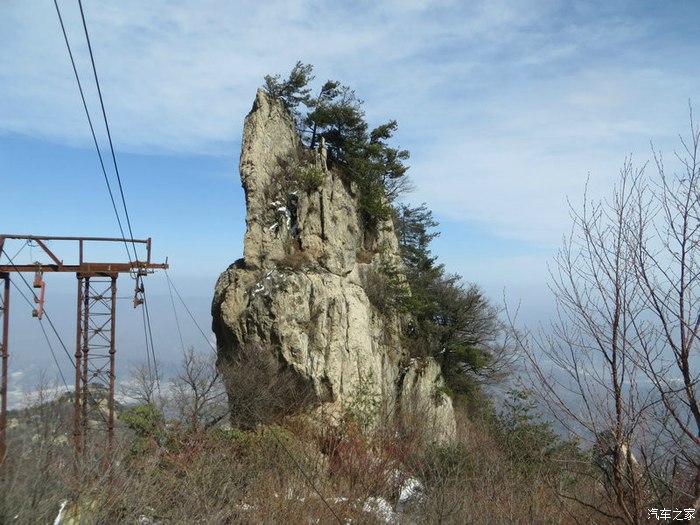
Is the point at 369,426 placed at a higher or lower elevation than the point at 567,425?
lower

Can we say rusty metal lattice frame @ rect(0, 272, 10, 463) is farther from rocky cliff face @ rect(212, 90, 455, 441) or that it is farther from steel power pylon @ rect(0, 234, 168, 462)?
rocky cliff face @ rect(212, 90, 455, 441)

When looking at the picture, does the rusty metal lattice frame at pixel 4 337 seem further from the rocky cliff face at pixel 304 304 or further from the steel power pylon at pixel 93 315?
the rocky cliff face at pixel 304 304

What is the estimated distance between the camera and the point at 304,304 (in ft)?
69.1

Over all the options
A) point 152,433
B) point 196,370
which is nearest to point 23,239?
point 152,433

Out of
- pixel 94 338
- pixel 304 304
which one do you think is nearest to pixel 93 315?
pixel 94 338

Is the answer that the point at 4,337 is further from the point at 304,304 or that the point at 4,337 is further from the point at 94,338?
the point at 304,304

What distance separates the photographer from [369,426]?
20.7 metres

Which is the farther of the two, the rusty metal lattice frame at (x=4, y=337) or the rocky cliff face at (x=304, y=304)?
the rocky cliff face at (x=304, y=304)

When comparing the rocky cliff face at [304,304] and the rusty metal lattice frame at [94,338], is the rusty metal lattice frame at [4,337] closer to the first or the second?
the rusty metal lattice frame at [94,338]

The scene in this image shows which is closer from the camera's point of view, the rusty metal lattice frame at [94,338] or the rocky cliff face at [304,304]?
the rusty metal lattice frame at [94,338]

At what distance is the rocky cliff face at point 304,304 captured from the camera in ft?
66.6

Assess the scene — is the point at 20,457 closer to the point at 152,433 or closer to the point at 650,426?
the point at 650,426

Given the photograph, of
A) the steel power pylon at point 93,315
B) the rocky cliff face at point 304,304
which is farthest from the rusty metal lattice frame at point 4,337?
the rocky cliff face at point 304,304

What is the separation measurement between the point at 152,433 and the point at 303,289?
744 cm
